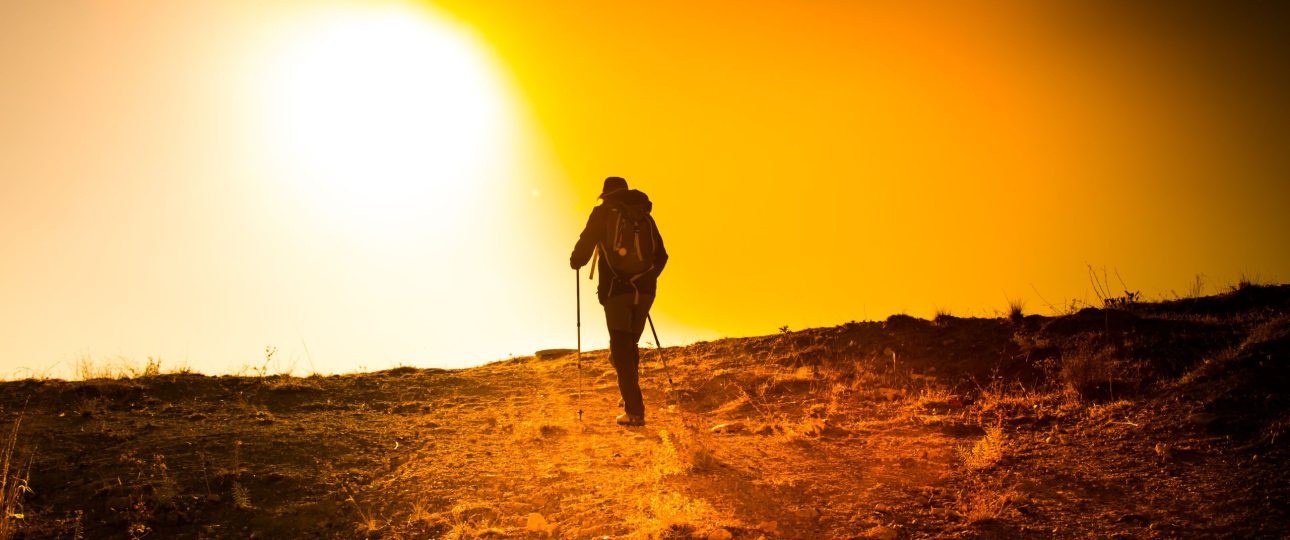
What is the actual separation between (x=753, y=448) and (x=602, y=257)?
276cm

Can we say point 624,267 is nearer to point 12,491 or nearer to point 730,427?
point 730,427

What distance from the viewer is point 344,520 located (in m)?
5.20

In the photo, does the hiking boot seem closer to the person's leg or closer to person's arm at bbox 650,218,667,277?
the person's leg

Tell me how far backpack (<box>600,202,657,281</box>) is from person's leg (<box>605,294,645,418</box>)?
1.04 ft

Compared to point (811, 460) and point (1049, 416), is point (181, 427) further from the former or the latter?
point (1049, 416)

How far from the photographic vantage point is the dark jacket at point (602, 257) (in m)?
8.17

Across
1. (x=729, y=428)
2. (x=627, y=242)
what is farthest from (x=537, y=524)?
(x=627, y=242)

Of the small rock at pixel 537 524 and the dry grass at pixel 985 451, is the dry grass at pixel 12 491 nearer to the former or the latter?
the small rock at pixel 537 524

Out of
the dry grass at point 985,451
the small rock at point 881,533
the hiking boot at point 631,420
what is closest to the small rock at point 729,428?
the hiking boot at point 631,420

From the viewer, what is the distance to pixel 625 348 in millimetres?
8062

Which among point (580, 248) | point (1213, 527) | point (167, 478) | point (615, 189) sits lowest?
point (1213, 527)

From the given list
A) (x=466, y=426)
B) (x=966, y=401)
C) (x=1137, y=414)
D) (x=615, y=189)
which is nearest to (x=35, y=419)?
(x=466, y=426)

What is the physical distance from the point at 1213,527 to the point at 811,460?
2.78 metres

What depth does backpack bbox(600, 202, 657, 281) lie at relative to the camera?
8.14 metres
